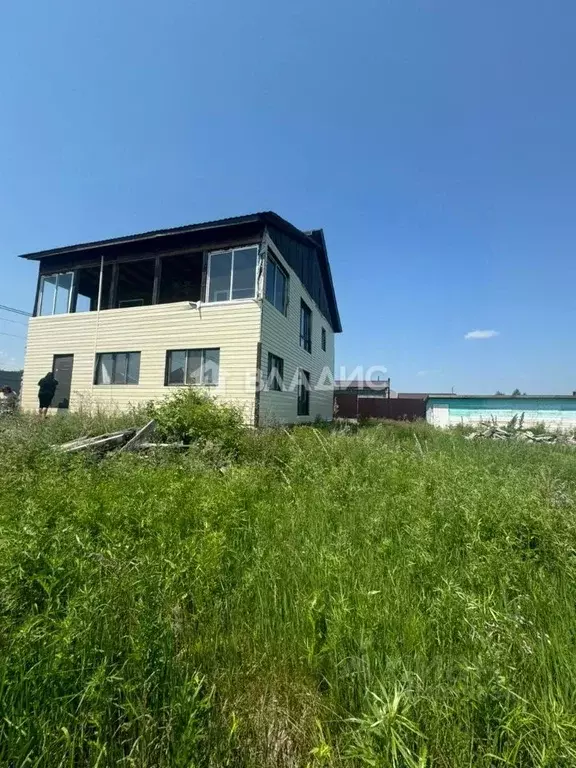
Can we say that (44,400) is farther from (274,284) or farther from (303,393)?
(303,393)

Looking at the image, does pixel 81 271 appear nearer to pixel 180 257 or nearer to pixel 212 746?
pixel 180 257

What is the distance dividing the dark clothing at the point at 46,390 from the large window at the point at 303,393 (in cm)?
1001

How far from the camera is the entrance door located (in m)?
13.3

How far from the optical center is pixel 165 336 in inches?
483

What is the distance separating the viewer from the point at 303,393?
16.2 m

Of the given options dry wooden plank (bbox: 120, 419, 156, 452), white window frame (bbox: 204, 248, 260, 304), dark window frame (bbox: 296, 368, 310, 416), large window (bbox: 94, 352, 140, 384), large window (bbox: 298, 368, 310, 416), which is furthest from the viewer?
large window (bbox: 298, 368, 310, 416)

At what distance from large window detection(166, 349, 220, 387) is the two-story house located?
0.04m

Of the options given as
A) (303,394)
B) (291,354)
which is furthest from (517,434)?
(291,354)

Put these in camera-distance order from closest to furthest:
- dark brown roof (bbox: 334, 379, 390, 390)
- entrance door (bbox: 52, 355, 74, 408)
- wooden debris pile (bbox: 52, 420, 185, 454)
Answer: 1. wooden debris pile (bbox: 52, 420, 185, 454)
2. entrance door (bbox: 52, 355, 74, 408)
3. dark brown roof (bbox: 334, 379, 390, 390)

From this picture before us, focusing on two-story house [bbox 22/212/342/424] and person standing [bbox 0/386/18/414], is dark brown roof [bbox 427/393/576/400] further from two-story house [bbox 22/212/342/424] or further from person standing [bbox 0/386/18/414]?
person standing [bbox 0/386/18/414]

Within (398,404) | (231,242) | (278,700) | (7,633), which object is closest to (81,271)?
(231,242)

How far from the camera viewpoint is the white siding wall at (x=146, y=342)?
36.4ft

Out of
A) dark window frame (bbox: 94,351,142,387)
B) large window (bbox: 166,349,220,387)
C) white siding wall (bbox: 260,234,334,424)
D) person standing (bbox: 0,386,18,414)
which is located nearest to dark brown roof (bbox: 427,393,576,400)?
white siding wall (bbox: 260,234,334,424)

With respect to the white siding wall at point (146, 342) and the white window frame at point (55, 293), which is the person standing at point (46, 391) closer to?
the white siding wall at point (146, 342)
